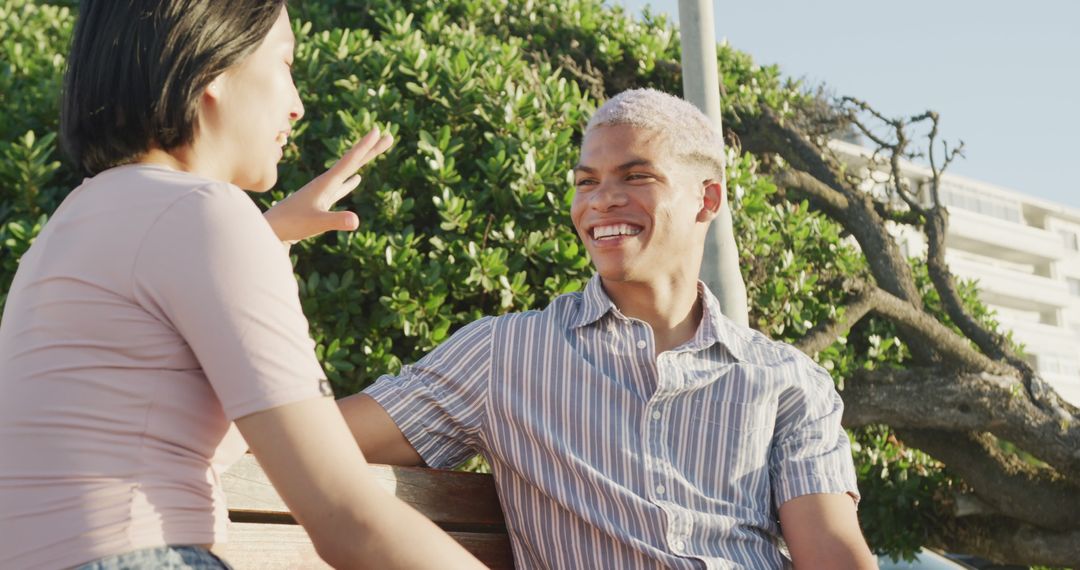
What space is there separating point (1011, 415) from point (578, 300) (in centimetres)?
410

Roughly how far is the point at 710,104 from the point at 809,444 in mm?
2137

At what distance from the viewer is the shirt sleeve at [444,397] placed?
9.68 feet

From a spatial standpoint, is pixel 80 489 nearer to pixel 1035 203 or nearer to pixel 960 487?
pixel 960 487

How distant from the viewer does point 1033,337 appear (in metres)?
64.5

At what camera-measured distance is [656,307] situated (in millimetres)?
3266

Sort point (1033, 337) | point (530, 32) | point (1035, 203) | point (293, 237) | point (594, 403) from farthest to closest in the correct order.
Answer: point (1035, 203) → point (1033, 337) → point (530, 32) → point (594, 403) → point (293, 237)

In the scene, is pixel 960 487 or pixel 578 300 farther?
pixel 960 487

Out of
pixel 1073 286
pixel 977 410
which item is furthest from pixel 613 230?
pixel 1073 286

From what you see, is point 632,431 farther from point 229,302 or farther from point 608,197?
point 229,302

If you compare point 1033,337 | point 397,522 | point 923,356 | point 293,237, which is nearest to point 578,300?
point 293,237

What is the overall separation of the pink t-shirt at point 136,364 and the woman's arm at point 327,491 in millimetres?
28

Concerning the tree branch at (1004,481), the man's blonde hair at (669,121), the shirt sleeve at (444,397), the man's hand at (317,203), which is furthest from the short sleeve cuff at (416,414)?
the tree branch at (1004,481)

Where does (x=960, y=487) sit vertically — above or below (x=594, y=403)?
below

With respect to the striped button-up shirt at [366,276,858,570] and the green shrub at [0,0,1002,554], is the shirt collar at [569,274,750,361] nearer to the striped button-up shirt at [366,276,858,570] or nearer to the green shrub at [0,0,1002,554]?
the striped button-up shirt at [366,276,858,570]
